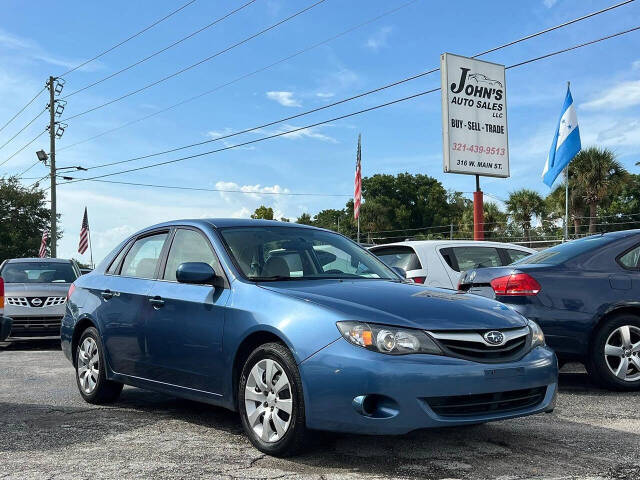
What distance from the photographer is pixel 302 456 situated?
4.39 metres

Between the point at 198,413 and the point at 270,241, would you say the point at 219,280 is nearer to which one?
the point at 270,241

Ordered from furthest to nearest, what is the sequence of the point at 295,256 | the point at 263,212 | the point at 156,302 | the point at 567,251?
the point at 263,212 < the point at 567,251 < the point at 156,302 < the point at 295,256

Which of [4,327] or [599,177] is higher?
[599,177]

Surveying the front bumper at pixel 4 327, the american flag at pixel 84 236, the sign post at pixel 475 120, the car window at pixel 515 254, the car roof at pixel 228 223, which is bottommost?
the front bumper at pixel 4 327

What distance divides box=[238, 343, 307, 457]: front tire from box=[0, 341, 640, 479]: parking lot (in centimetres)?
12

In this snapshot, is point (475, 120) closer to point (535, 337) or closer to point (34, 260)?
point (34, 260)

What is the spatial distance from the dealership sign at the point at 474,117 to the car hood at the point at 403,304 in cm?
1470

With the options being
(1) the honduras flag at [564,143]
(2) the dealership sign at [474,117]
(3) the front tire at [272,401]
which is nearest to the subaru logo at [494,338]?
(3) the front tire at [272,401]

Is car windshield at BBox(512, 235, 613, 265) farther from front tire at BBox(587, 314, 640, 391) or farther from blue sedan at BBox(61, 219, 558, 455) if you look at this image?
blue sedan at BBox(61, 219, 558, 455)

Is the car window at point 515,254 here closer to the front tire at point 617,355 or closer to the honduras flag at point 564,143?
the front tire at point 617,355

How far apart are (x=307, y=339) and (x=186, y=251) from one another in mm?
1823

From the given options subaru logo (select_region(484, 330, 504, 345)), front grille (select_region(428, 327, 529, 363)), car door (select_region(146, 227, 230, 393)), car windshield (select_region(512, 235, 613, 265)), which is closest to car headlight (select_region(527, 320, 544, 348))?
front grille (select_region(428, 327, 529, 363))

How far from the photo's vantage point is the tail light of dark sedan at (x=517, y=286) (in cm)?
653

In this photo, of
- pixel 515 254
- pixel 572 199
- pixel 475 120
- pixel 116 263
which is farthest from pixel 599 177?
pixel 116 263
